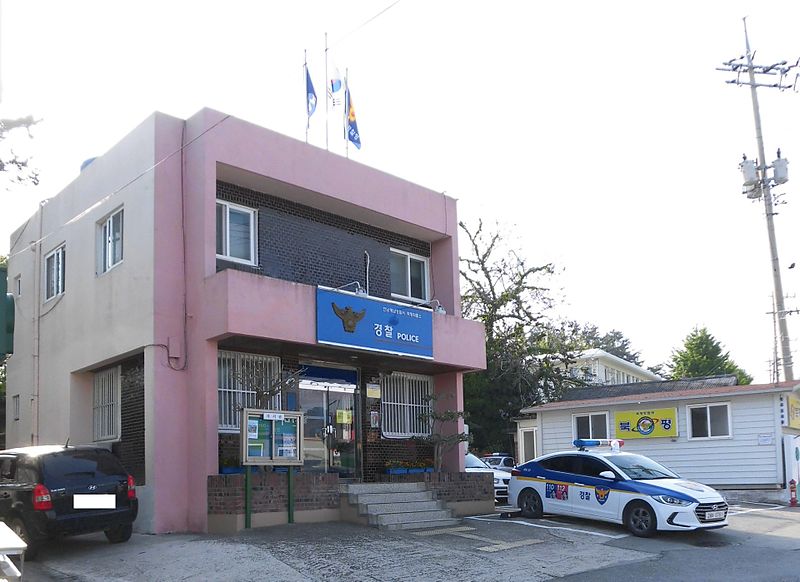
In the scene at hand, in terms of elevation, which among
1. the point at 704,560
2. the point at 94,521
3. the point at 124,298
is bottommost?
the point at 704,560

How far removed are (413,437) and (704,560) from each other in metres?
7.68

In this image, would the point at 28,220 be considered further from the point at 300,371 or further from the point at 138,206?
the point at 300,371

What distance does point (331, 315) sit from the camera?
16234 mm

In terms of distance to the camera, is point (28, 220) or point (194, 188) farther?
point (28, 220)

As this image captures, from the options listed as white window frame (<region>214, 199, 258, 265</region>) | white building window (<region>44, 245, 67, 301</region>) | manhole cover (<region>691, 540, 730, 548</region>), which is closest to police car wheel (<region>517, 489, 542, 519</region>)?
manhole cover (<region>691, 540, 730, 548</region>)

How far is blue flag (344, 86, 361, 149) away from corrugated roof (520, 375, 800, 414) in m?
12.2

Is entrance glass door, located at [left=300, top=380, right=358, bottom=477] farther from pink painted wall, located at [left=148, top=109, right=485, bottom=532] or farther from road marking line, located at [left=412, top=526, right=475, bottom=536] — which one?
road marking line, located at [left=412, top=526, right=475, bottom=536]

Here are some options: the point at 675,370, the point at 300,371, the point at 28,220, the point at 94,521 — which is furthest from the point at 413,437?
the point at 675,370

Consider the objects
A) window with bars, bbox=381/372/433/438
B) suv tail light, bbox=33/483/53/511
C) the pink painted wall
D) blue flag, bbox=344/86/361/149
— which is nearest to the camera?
suv tail light, bbox=33/483/53/511

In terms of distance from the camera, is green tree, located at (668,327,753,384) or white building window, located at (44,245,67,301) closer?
white building window, located at (44,245,67,301)

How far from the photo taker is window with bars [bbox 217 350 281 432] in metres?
15.9

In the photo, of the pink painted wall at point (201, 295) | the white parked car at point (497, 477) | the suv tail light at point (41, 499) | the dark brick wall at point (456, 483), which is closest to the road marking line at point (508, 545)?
the dark brick wall at point (456, 483)

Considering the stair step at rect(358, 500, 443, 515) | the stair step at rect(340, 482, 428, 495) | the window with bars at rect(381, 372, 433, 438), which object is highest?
the window with bars at rect(381, 372, 433, 438)

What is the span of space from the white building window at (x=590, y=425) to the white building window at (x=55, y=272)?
16231 mm
